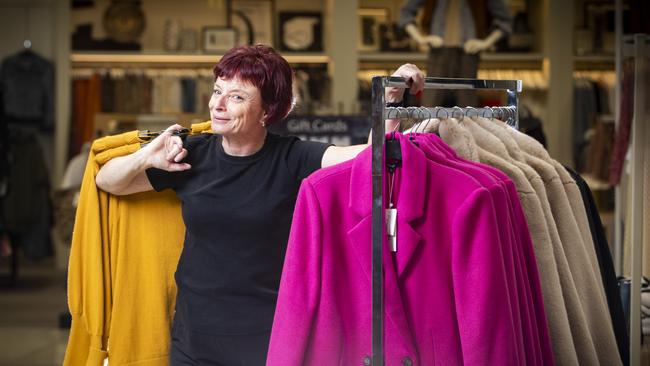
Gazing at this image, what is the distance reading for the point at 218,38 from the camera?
8.20 meters

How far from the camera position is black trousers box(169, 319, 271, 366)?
2.15 meters

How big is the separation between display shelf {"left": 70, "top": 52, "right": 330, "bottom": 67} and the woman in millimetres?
5863

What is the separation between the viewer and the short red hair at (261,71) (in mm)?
2100

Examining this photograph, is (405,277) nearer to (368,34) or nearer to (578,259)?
(578,259)

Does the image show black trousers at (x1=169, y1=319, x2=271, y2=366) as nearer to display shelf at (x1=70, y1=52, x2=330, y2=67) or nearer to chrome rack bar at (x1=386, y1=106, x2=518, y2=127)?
chrome rack bar at (x1=386, y1=106, x2=518, y2=127)

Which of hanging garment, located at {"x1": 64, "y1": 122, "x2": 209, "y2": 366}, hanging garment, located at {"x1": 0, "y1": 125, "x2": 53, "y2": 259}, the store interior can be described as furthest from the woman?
hanging garment, located at {"x1": 0, "y1": 125, "x2": 53, "y2": 259}

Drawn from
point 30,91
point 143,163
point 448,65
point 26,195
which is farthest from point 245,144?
point 30,91

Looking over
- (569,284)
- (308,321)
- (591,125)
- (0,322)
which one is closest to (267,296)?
(308,321)

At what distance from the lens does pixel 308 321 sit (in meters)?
→ 1.87

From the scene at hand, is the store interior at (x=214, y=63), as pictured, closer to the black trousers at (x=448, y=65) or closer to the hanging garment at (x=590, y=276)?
the black trousers at (x=448, y=65)

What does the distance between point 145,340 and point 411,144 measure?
967mm

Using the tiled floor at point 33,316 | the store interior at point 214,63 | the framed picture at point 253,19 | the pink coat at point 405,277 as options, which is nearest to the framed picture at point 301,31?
the store interior at point 214,63

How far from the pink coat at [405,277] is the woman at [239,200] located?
0.24m

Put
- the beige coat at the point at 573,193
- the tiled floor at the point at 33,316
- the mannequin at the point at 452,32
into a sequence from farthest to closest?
the mannequin at the point at 452,32, the tiled floor at the point at 33,316, the beige coat at the point at 573,193
